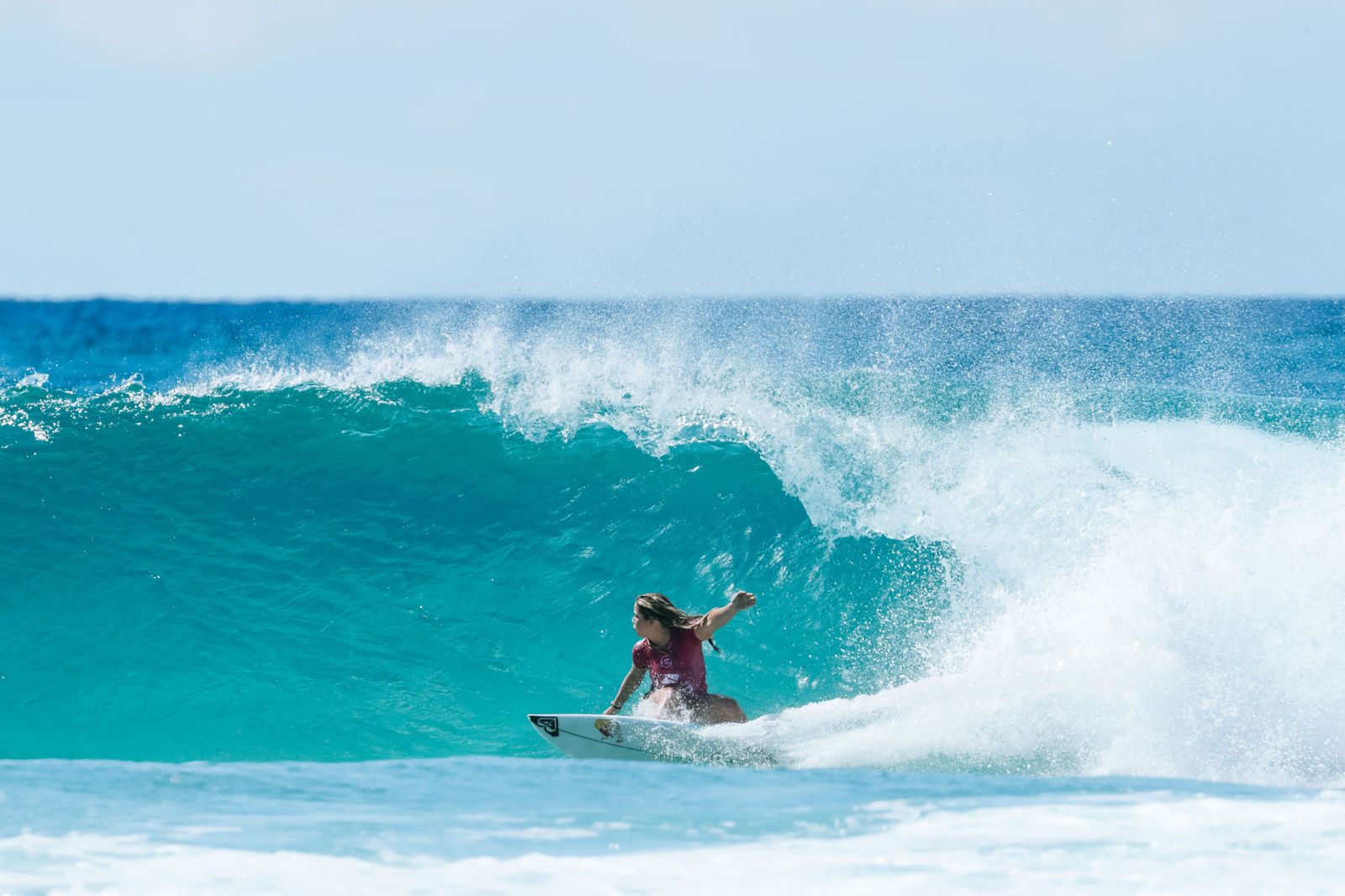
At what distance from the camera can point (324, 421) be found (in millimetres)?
10656

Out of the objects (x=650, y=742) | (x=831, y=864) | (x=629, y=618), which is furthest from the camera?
(x=629, y=618)

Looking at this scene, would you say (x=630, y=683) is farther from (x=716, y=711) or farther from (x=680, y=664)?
(x=716, y=711)

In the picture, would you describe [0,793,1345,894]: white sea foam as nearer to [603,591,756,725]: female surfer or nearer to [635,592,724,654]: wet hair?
[603,591,756,725]: female surfer

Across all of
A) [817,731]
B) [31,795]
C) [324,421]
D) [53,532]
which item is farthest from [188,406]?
[817,731]

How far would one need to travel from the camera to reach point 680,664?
5941 mm

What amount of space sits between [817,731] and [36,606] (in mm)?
5920

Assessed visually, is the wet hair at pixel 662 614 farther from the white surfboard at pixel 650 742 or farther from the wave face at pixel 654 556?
the wave face at pixel 654 556

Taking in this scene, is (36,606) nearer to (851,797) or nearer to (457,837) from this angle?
(457,837)

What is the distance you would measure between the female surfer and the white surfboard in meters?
0.18

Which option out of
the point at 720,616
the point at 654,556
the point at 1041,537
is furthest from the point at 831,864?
the point at 654,556

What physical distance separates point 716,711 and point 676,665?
32cm

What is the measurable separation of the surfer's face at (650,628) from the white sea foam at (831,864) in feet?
5.98

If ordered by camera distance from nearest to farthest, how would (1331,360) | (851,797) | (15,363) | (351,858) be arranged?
(351,858) < (851,797) < (1331,360) < (15,363)

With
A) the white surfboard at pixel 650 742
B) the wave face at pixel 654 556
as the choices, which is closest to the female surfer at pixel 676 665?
the white surfboard at pixel 650 742
